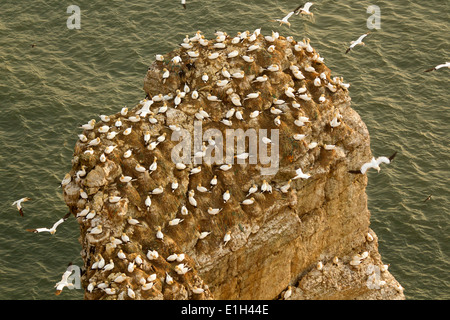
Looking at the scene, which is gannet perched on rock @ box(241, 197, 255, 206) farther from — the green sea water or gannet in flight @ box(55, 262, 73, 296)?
the green sea water

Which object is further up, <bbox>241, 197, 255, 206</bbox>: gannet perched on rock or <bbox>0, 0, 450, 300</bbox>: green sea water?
<bbox>241, 197, 255, 206</bbox>: gannet perched on rock

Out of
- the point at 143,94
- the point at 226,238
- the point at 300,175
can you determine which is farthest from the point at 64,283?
the point at 143,94

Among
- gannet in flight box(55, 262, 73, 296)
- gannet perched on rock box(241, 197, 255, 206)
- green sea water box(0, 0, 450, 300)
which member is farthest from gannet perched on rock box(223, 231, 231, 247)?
green sea water box(0, 0, 450, 300)

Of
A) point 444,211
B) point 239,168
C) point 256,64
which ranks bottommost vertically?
point 444,211

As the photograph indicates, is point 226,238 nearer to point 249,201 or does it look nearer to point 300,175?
point 249,201
